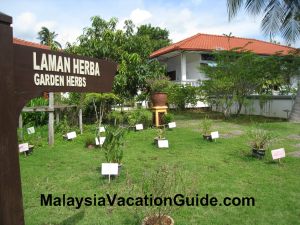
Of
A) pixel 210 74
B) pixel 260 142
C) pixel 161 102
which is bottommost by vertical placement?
pixel 260 142

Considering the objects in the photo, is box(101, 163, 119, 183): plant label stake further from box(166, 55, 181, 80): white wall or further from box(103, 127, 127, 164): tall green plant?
box(166, 55, 181, 80): white wall

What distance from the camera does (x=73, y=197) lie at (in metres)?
4.38

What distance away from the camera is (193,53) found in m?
20.7

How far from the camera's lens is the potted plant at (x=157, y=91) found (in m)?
11.0

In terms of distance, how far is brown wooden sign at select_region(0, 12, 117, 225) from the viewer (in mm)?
1725

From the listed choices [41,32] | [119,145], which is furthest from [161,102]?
[41,32]

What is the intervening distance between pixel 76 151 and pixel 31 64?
562 cm

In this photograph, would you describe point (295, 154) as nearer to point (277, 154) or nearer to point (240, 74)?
point (277, 154)


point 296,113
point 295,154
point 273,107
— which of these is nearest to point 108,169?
point 295,154

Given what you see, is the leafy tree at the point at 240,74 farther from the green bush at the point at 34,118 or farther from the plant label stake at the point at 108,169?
the plant label stake at the point at 108,169

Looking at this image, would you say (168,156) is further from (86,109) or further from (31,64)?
(86,109)

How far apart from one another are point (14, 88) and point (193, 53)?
1955 cm

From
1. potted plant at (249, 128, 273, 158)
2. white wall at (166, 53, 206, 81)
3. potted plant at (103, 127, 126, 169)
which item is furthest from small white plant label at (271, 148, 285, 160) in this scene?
white wall at (166, 53, 206, 81)

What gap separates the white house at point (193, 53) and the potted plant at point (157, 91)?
665 centimetres
